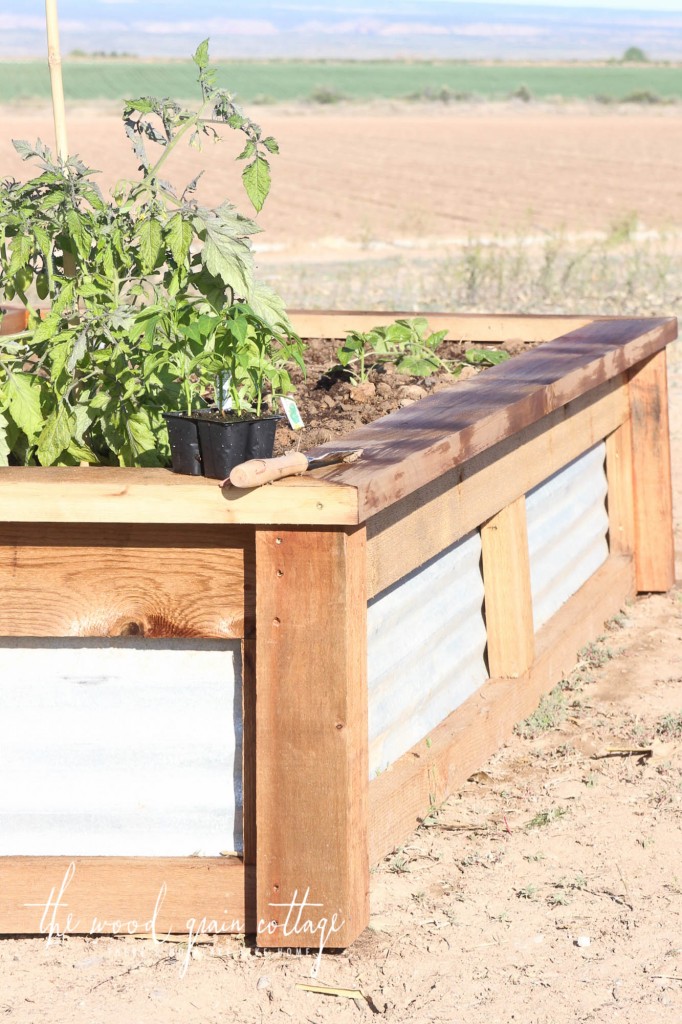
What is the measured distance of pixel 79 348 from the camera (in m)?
2.37

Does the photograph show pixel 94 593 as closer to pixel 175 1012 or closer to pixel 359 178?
pixel 175 1012

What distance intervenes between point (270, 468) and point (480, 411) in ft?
2.75

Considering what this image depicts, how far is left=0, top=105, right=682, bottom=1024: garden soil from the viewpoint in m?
2.13

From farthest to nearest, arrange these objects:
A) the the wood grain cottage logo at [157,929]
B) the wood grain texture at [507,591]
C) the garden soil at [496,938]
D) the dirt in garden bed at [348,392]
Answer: the dirt in garden bed at [348,392]
the wood grain texture at [507,591]
the the wood grain cottage logo at [157,929]
the garden soil at [496,938]

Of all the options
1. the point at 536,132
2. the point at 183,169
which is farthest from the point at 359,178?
the point at 536,132

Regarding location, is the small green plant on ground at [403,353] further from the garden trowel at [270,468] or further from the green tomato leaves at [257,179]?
the garden trowel at [270,468]

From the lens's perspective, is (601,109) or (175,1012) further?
(601,109)

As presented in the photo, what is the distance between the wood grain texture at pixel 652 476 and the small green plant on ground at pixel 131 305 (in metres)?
1.87

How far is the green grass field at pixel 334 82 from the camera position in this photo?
6297cm

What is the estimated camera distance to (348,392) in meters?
3.78

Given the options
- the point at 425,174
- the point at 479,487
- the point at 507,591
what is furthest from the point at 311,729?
the point at 425,174

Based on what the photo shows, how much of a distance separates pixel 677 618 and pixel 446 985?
7.17ft

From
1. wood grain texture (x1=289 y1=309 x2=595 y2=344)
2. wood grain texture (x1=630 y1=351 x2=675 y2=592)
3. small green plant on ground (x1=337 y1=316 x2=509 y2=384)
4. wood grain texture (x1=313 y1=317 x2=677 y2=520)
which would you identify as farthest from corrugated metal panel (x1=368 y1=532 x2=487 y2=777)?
wood grain texture (x1=289 y1=309 x2=595 y2=344)

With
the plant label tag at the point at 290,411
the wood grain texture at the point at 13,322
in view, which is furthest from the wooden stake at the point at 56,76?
the wood grain texture at the point at 13,322
